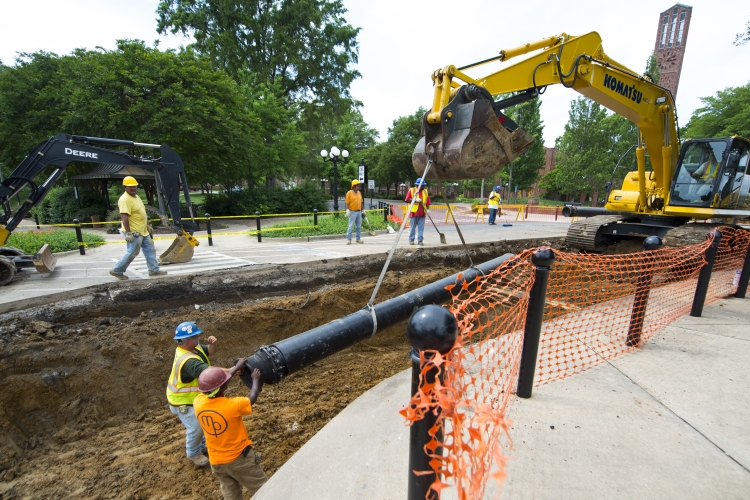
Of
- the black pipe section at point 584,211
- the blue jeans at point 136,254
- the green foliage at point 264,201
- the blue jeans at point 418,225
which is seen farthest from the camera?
the green foliage at point 264,201

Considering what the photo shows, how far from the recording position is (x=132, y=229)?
6371 mm

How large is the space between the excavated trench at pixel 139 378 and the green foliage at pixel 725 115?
4236 cm

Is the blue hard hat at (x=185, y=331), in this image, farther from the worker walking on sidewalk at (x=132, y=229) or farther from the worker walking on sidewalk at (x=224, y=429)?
the worker walking on sidewalk at (x=132, y=229)

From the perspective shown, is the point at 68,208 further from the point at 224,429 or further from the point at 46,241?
the point at 224,429

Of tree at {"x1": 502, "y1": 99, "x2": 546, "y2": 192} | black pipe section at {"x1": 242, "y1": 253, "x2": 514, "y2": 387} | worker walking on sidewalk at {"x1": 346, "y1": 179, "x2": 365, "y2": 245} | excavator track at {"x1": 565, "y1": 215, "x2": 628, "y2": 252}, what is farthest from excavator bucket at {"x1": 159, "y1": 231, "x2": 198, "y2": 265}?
tree at {"x1": 502, "y1": 99, "x2": 546, "y2": 192}

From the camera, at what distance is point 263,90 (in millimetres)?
23484

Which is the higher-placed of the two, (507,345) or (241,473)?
(507,345)

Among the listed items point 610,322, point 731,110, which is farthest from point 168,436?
point 731,110

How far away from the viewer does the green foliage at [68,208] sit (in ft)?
60.3

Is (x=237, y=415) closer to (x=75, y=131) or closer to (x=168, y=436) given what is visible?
(x=168, y=436)

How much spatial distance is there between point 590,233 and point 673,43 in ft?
201

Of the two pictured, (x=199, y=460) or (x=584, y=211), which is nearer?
(x=199, y=460)

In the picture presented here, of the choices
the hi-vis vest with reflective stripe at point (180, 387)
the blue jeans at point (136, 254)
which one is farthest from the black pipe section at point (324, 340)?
the blue jeans at point (136, 254)

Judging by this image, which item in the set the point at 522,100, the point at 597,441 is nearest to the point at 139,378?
the point at 597,441
